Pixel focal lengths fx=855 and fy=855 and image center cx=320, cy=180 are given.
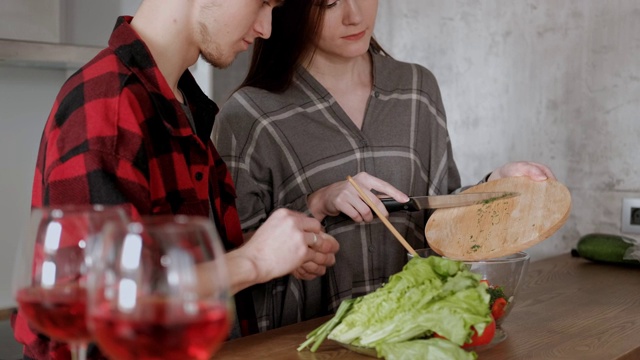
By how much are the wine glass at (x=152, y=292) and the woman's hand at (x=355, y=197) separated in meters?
1.03

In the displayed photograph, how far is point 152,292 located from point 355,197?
3.57 ft

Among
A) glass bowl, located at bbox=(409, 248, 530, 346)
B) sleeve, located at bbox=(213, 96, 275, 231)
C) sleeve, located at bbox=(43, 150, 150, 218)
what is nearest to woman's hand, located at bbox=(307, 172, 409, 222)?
sleeve, located at bbox=(213, 96, 275, 231)

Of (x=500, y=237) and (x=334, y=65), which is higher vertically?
(x=334, y=65)

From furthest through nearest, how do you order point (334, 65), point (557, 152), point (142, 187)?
point (557, 152), point (334, 65), point (142, 187)

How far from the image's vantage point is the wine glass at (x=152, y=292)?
688 mm

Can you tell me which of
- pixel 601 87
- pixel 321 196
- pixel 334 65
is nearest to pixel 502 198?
pixel 321 196

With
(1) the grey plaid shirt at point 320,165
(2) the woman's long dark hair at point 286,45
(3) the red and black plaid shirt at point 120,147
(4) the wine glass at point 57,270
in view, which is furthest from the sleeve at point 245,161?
(4) the wine glass at point 57,270

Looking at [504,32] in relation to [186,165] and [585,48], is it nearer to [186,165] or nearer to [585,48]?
[585,48]

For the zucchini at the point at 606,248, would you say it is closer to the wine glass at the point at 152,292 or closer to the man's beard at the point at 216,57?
the man's beard at the point at 216,57

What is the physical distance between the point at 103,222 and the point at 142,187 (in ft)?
1.49

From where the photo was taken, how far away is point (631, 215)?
258 centimetres

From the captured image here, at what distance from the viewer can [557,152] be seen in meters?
2.71

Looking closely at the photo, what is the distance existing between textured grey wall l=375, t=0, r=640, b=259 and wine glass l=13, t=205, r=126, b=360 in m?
2.10

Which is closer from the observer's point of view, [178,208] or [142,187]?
[142,187]
